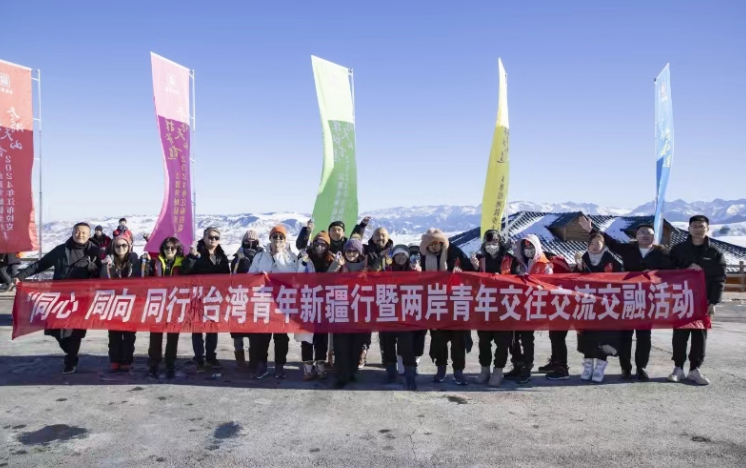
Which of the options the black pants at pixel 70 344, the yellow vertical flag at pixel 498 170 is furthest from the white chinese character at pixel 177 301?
the yellow vertical flag at pixel 498 170

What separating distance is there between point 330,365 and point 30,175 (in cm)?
912

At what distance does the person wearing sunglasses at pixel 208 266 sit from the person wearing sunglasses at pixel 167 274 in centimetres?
15

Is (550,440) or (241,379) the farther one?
(241,379)

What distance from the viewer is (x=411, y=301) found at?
5.79 meters

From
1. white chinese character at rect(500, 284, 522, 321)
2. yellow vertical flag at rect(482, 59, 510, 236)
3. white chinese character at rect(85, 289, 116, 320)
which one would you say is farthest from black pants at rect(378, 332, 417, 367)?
yellow vertical flag at rect(482, 59, 510, 236)

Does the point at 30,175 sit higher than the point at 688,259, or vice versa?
the point at 30,175

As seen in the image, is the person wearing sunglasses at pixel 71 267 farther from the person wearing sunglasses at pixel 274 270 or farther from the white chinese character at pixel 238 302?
the person wearing sunglasses at pixel 274 270

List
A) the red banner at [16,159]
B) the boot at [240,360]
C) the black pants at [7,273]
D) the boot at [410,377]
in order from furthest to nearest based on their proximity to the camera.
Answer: the black pants at [7,273] < the red banner at [16,159] < the boot at [240,360] < the boot at [410,377]

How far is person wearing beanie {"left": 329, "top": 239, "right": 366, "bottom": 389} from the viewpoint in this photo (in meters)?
5.61

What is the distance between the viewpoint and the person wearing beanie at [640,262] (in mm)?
5832

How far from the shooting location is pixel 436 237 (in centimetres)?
579

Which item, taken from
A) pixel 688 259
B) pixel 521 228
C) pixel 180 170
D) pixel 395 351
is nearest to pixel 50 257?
pixel 395 351

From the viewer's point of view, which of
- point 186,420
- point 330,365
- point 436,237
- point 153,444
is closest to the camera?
point 153,444

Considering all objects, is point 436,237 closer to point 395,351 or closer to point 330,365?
point 395,351
